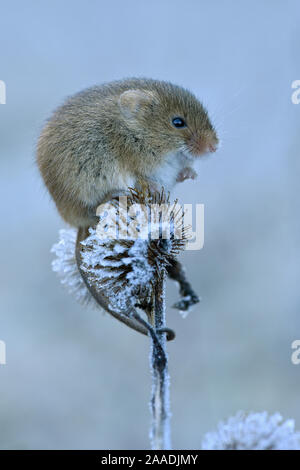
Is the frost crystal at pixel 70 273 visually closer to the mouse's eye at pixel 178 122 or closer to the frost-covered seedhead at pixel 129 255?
the frost-covered seedhead at pixel 129 255

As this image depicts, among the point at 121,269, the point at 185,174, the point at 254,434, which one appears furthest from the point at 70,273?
the point at 254,434

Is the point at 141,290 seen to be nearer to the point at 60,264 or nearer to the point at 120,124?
the point at 60,264

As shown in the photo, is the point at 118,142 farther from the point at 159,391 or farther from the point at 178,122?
the point at 159,391

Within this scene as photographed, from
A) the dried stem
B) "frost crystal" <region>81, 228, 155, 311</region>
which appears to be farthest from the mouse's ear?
the dried stem

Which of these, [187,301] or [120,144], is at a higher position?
[120,144]

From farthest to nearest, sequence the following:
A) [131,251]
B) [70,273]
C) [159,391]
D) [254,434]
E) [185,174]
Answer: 1. [185,174]
2. [70,273]
3. [131,251]
4. [159,391]
5. [254,434]

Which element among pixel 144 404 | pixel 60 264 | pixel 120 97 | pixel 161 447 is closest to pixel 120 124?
pixel 120 97

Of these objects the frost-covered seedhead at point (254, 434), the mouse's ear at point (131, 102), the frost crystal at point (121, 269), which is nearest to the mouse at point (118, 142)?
the mouse's ear at point (131, 102)

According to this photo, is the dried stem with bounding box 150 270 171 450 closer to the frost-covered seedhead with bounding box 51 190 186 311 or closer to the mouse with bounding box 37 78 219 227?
the frost-covered seedhead with bounding box 51 190 186 311
